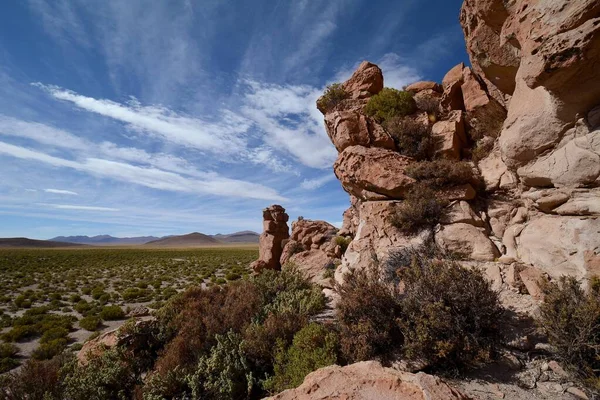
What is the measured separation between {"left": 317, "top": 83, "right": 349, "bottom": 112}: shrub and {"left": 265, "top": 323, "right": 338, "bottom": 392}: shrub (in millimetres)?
12661

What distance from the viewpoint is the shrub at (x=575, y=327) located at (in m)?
4.09

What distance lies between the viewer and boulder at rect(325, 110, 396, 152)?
1231 centimetres

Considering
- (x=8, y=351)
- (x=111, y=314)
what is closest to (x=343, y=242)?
(x=111, y=314)

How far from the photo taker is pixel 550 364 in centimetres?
450

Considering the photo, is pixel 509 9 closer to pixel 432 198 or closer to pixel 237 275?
A: pixel 432 198

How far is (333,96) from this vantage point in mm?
15461

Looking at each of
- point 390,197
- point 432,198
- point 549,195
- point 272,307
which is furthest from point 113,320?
point 549,195

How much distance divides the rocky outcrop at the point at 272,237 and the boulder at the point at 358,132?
1097 cm

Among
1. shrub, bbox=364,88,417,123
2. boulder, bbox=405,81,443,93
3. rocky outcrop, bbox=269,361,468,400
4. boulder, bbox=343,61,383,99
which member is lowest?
rocky outcrop, bbox=269,361,468,400

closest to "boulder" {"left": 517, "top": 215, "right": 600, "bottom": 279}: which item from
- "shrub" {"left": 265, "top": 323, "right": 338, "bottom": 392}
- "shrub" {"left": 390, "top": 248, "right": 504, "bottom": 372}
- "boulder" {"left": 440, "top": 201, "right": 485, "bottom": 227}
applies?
"boulder" {"left": 440, "top": 201, "right": 485, "bottom": 227}

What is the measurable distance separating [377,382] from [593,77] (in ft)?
24.4

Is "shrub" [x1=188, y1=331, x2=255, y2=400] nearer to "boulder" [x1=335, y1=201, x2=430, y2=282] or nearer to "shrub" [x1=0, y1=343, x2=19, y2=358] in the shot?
"boulder" [x1=335, y1=201, x2=430, y2=282]

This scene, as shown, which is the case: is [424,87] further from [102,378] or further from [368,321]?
[102,378]

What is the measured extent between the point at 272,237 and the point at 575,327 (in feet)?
61.6
